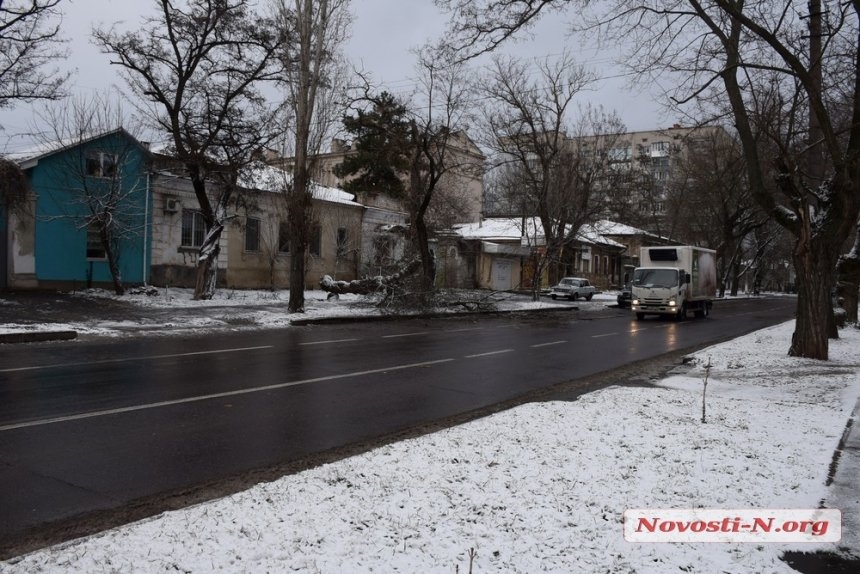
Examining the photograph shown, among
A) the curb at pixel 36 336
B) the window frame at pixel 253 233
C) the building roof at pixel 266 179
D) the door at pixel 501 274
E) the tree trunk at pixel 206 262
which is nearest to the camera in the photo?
the curb at pixel 36 336

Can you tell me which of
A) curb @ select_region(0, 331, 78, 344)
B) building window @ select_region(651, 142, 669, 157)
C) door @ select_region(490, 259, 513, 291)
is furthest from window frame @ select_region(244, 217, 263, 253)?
building window @ select_region(651, 142, 669, 157)

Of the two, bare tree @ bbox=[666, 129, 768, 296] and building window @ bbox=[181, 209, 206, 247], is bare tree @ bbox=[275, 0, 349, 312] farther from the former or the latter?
bare tree @ bbox=[666, 129, 768, 296]

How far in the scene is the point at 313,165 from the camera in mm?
22500

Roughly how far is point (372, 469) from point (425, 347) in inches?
383

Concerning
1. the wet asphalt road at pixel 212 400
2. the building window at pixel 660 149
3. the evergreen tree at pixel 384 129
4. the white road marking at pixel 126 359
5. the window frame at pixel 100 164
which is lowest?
the white road marking at pixel 126 359

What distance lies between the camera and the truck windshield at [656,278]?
2750cm

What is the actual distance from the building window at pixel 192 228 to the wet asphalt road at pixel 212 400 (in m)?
14.0

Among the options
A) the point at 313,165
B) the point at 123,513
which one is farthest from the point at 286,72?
the point at 123,513

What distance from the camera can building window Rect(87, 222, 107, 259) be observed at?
24.6 metres

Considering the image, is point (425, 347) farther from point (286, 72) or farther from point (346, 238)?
point (346, 238)

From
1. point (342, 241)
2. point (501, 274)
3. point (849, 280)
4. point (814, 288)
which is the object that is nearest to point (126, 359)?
point (814, 288)

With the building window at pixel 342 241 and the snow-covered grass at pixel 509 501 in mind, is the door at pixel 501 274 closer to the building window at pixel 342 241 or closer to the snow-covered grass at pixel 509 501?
the building window at pixel 342 241

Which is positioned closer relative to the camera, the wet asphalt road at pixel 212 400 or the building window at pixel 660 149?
the wet asphalt road at pixel 212 400

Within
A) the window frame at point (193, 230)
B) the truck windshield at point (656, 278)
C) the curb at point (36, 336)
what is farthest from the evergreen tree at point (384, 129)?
the curb at point (36, 336)
